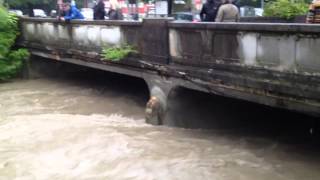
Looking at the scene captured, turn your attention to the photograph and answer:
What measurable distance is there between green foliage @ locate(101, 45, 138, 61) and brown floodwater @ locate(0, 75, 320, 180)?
150 cm

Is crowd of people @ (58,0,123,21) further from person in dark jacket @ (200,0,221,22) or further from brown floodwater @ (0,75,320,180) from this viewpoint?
person in dark jacket @ (200,0,221,22)

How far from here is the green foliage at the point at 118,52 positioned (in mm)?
11930

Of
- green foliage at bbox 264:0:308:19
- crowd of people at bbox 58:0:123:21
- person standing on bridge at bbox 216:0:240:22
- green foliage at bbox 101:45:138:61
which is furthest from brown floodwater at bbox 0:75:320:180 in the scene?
green foliage at bbox 264:0:308:19

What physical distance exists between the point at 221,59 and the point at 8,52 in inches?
448

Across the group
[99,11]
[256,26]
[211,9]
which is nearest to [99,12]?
[99,11]

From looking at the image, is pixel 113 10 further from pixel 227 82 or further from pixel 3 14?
pixel 227 82

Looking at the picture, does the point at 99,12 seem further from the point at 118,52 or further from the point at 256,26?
the point at 256,26

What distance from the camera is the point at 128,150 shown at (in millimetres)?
9328

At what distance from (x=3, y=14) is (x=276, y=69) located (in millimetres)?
12891

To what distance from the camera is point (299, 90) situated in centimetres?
760

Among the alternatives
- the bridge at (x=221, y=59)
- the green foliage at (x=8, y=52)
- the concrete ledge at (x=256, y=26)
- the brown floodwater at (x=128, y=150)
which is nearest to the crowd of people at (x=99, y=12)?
the bridge at (x=221, y=59)

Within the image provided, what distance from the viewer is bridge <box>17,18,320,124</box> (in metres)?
7.59

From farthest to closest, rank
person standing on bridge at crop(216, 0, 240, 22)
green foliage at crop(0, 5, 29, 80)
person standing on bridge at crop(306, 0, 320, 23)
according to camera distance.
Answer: green foliage at crop(0, 5, 29, 80) → person standing on bridge at crop(216, 0, 240, 22) → person standing on bridge at crop(306, 0, 320, 23)

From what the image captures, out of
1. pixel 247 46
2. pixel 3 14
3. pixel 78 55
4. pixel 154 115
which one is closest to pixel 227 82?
pixel 247 46
